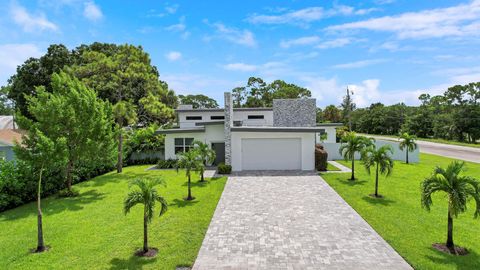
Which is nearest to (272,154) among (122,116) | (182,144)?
(182,144)

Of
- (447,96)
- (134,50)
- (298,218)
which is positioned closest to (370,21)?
(298,218)

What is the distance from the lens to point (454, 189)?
7.41 m

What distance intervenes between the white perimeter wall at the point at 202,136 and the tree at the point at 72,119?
7.66 metres

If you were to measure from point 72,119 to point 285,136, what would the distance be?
12.9 m

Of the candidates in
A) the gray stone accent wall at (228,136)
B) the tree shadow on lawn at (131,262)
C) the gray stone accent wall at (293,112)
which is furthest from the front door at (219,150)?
the tree shadow on lawn at (131,262)

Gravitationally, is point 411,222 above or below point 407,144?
below

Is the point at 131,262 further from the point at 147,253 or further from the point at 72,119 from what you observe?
the point at 72,119

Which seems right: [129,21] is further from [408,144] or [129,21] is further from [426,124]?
[426,124]

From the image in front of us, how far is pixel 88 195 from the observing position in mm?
14234

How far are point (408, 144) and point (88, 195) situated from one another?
23.4 meters

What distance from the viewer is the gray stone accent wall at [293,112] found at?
25266 mm

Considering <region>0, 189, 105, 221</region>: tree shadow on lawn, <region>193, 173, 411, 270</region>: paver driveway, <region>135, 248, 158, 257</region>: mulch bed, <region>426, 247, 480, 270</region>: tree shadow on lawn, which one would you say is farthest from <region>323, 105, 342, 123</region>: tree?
<region>135, 248, 158, 257</region>: mulch bed

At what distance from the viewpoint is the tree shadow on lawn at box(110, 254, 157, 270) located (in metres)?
6.71

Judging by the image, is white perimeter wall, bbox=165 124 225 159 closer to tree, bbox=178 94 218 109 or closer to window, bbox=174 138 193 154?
window, bbox=174 138 193 154
